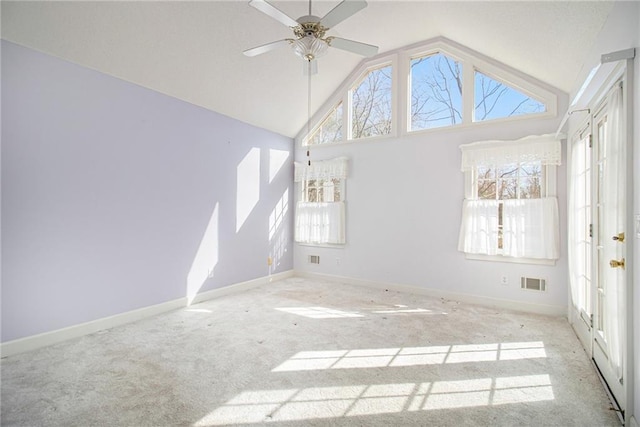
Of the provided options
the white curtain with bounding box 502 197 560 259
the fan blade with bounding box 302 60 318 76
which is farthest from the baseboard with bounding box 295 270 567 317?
the fan blade with bounding box 302 60 318 76

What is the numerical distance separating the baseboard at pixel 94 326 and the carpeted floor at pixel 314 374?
0.10m

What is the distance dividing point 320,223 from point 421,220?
1.73 m

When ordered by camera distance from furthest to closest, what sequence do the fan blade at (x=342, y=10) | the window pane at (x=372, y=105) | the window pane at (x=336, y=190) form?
the window pane at (x=336, y=190) < the window pane at (x=372, y=105) < the fan blade at (x=342, y=10)

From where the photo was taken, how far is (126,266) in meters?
3.39

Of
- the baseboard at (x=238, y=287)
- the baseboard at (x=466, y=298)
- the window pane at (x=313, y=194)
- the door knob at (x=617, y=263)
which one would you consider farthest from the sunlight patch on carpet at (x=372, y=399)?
the window pane at (x=313, y=194)

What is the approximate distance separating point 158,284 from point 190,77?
252cm

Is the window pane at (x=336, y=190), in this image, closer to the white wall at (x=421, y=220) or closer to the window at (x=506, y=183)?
the white wall at (x=421, y=220)

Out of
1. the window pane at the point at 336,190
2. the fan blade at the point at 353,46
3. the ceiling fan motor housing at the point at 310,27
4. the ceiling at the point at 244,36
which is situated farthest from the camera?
the window pane at the point at 336,190

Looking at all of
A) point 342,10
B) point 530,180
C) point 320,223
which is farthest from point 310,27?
point 320,223

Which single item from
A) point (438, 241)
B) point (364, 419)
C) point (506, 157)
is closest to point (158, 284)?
point (364, 419)

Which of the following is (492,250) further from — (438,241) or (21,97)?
(21,97)

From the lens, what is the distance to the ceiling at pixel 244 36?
2.63m

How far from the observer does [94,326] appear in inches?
122

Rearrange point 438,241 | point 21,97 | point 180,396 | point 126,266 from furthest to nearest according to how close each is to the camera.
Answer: point 438,241, point 126,266, point 21,97, point 180,396
